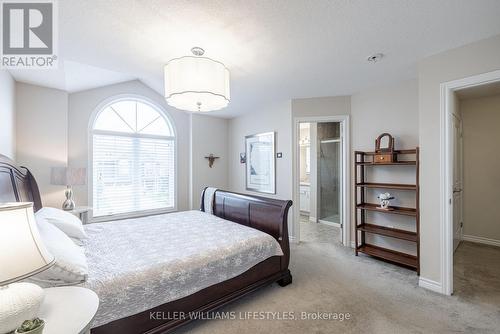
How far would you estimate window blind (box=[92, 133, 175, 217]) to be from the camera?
3830mm

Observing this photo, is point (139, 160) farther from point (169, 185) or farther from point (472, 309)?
point (472, 309)

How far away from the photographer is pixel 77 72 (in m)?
2.95

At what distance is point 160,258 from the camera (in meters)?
1.78

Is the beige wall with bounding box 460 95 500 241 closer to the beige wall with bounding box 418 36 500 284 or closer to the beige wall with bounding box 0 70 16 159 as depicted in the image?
the beige wall with bounding box 418 36 500 284

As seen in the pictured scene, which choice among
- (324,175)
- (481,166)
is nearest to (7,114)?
(324,175)

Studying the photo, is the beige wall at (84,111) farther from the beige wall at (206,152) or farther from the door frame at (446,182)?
the door frame at (446,182)

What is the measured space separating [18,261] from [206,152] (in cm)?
418

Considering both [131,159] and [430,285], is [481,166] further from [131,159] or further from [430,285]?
[131,159]

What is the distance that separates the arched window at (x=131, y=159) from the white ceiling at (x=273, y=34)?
1.11 meters

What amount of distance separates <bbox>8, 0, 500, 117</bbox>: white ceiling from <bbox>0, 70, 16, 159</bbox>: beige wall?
0.19 metres

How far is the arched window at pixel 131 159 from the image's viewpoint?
12.6ft

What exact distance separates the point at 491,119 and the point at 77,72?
19.6 ft

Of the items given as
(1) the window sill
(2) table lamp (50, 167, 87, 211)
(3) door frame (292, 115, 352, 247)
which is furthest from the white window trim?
(3) door frame (292, 115, 352, 247)

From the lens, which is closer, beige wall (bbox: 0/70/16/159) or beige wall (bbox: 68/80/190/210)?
beige wall (bbox: 0/70/16/159)
